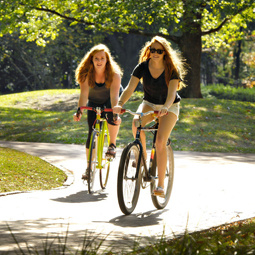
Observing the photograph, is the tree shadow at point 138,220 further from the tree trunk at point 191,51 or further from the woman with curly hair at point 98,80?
the tree trunk at point 191,51

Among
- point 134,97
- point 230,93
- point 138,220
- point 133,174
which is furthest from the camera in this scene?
point 230,93

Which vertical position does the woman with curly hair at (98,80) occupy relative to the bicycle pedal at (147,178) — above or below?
above

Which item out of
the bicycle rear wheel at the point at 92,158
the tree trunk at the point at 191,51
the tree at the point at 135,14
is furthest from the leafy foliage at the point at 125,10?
the bicycle rear wheel at the point at 92,158

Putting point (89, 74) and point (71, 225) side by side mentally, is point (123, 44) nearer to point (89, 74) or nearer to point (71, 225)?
point (89, 74)

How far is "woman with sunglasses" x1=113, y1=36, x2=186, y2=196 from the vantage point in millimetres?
6379

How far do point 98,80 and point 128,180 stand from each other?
7.00ft

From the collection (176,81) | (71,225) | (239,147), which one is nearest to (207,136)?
(239,147)

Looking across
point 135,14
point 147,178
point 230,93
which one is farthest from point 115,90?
point 230,93

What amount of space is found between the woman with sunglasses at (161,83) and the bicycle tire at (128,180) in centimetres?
32

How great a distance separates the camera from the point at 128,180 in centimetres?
610

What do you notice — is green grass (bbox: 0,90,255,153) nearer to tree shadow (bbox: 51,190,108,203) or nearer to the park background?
the park background

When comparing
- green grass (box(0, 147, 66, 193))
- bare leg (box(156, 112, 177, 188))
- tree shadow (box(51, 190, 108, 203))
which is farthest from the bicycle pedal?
green grass (box(0, 147, 66, 193))

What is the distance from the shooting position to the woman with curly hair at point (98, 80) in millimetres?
7605

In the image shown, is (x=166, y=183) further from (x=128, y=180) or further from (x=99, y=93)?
(x=99, y=93)
